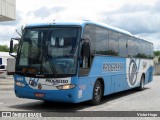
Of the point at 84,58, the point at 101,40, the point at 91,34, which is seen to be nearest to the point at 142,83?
the point at 101,40

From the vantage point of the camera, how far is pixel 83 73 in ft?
40.4

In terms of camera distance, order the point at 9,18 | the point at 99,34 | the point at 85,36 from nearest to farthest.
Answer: the point at 85,36 → the point at 99,34 → the point at 9,18

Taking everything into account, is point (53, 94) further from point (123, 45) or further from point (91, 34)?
point (123, 45)

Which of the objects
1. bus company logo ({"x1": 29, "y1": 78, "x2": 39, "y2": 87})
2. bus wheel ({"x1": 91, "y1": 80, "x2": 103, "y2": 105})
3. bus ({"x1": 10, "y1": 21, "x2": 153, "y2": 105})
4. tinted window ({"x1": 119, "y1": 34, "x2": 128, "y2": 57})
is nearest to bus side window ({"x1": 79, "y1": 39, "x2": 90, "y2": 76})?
bus ({"x1": 10, "y1": 21, "x2": 153, "y2": 105})

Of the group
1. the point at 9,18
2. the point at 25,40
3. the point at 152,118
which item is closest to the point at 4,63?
the point at 9,18

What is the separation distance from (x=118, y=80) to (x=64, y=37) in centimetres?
509

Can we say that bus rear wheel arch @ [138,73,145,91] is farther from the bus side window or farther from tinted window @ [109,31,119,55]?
the bus side window

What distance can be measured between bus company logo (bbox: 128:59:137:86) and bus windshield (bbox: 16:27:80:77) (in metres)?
6.94

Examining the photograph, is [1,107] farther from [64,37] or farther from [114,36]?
[114,36]

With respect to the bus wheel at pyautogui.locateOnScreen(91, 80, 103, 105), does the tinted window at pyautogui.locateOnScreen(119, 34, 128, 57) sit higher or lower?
higher

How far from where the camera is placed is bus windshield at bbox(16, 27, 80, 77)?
1185 centimetres

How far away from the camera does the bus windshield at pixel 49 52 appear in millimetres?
11852

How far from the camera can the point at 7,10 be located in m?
32.3

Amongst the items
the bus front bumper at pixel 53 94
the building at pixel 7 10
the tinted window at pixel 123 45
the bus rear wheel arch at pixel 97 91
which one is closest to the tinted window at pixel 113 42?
the tinted window at pixel 123 45
